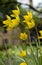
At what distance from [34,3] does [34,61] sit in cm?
473

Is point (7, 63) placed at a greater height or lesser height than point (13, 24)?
lesser

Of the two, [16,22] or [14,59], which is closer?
[16,22]

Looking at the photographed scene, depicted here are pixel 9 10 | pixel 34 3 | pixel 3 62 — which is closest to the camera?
pixel 3 62

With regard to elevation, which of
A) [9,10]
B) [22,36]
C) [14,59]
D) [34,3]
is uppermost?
[22,36]

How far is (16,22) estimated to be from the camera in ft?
2.63

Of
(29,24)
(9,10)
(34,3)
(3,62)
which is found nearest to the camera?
(29,24)

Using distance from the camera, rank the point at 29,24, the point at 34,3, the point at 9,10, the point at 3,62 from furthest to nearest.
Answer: the point at 34,3 → the point at 9,10 → the point at 3,62 → the point at 29,24

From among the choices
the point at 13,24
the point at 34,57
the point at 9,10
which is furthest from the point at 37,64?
the point at 9,10

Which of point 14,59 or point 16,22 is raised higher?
point 16,22

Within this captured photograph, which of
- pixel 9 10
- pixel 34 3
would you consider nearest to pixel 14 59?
pixel 9 10

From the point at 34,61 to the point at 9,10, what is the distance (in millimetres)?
1278

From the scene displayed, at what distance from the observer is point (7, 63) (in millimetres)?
912

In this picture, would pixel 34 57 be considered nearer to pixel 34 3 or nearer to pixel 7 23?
pixel 7 23

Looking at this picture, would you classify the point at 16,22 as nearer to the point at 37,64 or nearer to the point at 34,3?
the point at 37,64
